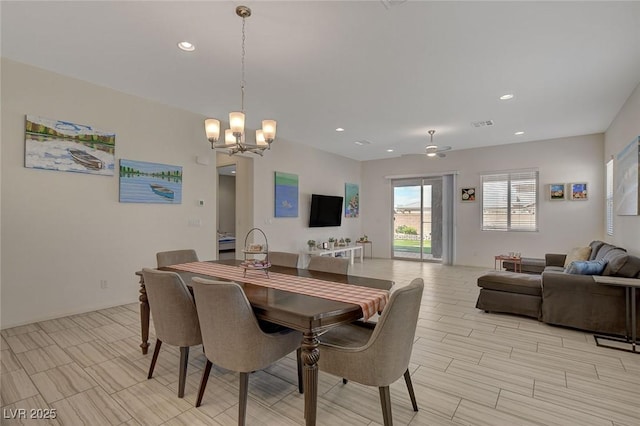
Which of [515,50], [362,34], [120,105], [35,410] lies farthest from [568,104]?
[35,410]

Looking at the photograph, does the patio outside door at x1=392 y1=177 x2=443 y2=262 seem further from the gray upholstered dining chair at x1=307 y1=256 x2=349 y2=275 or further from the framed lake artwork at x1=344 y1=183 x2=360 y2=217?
the gray upholstered dining chair at x1=307 y1=256 x2=349 y2=275

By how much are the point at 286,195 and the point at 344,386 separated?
190 inches

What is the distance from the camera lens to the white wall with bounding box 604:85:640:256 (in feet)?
12.8

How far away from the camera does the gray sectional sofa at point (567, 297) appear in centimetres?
326

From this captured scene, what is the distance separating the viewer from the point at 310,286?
2.30m

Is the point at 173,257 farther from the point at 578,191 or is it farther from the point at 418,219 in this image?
the point at 578,191

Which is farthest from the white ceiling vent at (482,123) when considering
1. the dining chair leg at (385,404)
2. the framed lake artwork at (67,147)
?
the framed lake artwork at (67,147)

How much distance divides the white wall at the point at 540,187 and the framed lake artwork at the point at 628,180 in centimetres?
170

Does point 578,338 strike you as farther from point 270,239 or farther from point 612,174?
point 270,239

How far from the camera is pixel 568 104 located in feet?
15.0

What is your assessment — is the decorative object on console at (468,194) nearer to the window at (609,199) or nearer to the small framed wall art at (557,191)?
the small framed wall art at (557,191)

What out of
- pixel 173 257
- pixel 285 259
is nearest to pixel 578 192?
pixel 285 259

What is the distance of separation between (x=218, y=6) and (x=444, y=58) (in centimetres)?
231

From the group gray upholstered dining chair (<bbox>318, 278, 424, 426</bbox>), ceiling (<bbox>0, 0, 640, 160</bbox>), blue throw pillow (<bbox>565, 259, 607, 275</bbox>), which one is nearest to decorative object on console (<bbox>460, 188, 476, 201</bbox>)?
ceiling (<bbox>0, 0, 640, 160</bbox>)
